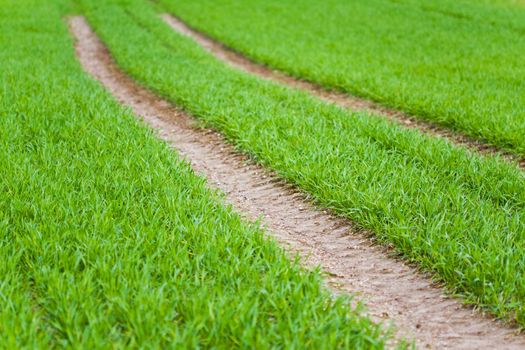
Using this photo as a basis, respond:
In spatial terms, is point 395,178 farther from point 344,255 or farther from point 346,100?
point 346,100

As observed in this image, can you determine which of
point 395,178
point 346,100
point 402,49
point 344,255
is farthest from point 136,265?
point 402,49

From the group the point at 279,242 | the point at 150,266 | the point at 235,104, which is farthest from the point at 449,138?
the point at 150,266

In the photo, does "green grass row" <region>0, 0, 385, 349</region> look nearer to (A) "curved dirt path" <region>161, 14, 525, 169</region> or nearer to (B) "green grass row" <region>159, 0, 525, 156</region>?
(A) "curved dirt path" <region>161, 14, 525, 169</region>

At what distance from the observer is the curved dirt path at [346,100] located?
7.68 m

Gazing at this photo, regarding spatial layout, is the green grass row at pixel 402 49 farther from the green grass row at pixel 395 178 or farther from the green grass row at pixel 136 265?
the green grass row at pixel 136 265

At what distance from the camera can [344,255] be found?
4789 millimetres

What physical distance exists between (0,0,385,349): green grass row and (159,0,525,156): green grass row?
14.4 feet

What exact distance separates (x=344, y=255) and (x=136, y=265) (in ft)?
5.56

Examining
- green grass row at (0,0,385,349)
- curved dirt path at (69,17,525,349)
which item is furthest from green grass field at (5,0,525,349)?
curved dirt path at (69,17,525,349)

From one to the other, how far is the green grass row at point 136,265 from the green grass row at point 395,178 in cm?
95

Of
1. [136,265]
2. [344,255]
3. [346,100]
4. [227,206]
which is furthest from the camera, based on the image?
[346,100]

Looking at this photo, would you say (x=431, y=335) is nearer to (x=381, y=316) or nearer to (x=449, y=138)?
(x=381, y=316)

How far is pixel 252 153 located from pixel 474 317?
3.82 meters

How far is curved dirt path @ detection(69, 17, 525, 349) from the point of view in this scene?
12.3 ft
